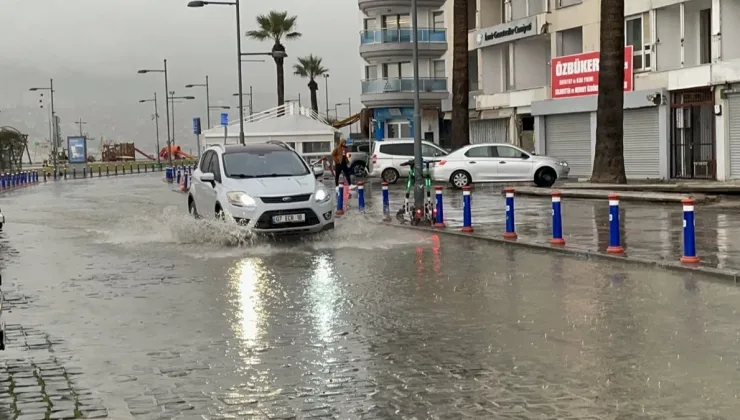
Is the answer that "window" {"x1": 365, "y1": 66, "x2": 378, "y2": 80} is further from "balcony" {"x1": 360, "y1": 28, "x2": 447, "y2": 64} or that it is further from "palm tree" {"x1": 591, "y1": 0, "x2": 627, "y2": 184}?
"palm tree" {"x1": 591, "y1": 0, "x2": 627, "y2": 184}

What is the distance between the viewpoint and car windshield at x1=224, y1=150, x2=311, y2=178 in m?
18.1

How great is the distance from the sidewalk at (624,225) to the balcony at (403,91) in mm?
32830

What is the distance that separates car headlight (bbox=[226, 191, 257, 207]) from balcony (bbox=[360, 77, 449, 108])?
44514mm

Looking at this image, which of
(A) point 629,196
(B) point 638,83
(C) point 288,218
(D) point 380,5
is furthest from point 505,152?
(D) point 380,5

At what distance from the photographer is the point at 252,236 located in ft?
55.4

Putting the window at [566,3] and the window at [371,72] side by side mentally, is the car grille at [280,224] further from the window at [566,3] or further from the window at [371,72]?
the window at [371,72]

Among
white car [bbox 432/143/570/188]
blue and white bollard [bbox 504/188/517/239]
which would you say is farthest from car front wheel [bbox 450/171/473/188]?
blue and white bollard [bbox 504/188/517/239]

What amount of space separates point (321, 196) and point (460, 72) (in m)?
22.5

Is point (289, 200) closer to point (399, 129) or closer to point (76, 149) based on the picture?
point (399, 129)

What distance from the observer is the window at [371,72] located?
2496 inches

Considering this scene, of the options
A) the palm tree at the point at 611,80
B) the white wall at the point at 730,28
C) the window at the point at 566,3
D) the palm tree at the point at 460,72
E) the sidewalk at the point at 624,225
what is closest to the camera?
the sidewalk at the point at 624,225

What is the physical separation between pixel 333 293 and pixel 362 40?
51.5 metres

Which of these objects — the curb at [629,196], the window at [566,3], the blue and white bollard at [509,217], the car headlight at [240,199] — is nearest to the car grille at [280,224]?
the car headlight at [240,199]

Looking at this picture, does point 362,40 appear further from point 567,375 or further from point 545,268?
point 567,375
